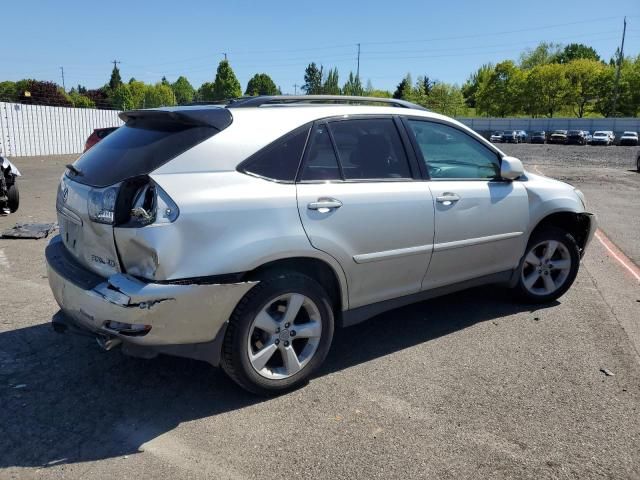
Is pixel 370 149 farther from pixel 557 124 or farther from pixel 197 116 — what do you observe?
pixel 557 124

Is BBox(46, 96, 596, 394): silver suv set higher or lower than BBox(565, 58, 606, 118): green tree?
lower

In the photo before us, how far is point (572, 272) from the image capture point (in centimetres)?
533

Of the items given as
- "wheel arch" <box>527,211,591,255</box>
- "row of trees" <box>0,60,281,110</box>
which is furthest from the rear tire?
"row of trees" <box>0,60,281,110</box>

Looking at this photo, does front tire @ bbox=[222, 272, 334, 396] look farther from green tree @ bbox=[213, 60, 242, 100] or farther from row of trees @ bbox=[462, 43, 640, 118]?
row of trees @ bbox=[462, 43, 640, 118]

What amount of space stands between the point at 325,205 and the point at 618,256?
5.71 m

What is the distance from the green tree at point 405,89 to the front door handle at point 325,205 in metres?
102

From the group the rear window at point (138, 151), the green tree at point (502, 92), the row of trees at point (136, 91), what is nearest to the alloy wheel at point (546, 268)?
the rear window at point (138, 151)

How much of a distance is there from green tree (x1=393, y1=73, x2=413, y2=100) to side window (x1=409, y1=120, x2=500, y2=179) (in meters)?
101

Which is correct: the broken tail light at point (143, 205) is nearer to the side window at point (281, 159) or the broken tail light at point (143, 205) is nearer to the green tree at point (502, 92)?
the side window at point (281, 159)

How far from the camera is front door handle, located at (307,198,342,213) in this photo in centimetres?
344

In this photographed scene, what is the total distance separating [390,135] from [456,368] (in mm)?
1775

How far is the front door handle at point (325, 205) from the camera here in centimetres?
344

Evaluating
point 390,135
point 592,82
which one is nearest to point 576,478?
→ point 390,135

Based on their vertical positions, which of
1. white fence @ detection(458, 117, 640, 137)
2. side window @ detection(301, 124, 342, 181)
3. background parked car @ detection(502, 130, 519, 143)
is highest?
white fence @ detection(458, 117, 640, 137)
